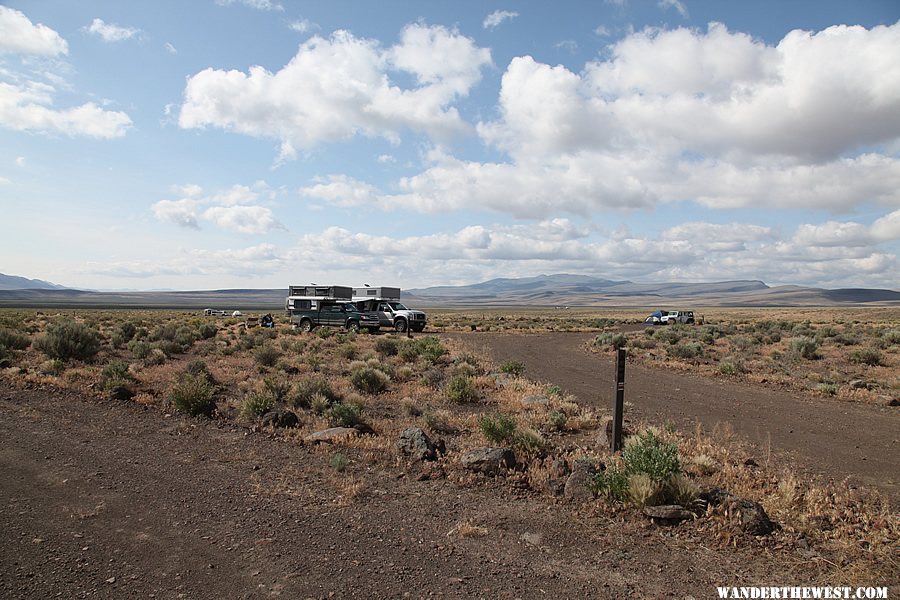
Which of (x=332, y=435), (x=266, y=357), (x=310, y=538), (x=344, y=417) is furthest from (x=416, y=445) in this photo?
(x=266, y=357)

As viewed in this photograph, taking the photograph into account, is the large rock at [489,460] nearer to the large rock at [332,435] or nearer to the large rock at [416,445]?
the large rock at [416,445]

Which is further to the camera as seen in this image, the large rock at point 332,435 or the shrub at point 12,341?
the shrub at point 12,341

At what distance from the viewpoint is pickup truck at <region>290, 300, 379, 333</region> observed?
3488 centimetres

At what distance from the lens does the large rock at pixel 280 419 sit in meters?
9.41

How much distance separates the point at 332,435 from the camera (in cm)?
862

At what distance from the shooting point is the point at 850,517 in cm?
564

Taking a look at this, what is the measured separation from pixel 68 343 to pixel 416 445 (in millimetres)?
14528

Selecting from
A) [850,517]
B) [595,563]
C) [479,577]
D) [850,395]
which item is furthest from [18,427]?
[850,395]

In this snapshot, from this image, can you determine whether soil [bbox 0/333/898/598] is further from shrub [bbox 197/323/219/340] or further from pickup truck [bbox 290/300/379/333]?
pickup truck [bbox 290/300/379/333]

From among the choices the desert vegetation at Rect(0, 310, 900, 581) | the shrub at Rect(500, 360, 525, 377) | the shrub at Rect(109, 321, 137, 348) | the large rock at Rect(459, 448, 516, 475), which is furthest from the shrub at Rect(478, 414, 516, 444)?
the shrub at Rect(109, 321, 137, 348)

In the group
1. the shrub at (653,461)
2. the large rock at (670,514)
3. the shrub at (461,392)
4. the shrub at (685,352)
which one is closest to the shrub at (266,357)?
the shrub at (461,392)

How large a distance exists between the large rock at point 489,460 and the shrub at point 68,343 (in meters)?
15.3

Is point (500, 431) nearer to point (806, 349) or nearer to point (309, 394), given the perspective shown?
point (309, 394)

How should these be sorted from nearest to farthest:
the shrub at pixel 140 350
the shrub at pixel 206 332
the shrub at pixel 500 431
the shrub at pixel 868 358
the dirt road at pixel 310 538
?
the dirt road at pixel 310 538, the shrub at pixel 500 431, the shrub at pixel 140 350, the shrub at pixel 868 358, the shrub at pixel 206 332
